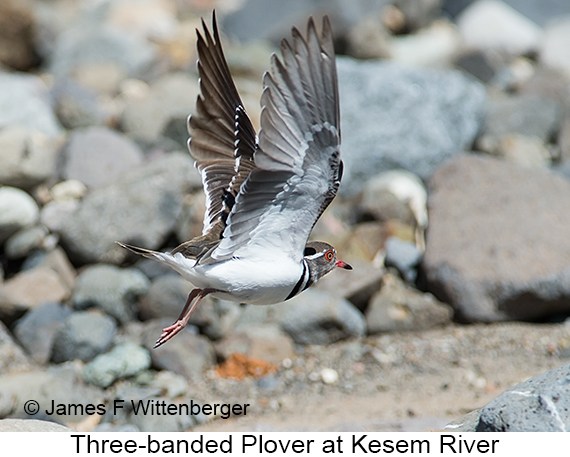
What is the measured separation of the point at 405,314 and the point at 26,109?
6.91m

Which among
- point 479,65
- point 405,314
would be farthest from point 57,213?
point 479,65

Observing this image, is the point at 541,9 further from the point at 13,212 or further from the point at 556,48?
the point at 13,212

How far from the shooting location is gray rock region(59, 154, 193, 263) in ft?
29.2

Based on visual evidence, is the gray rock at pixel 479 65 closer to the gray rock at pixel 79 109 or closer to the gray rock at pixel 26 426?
the gray rock at pixel 79 109

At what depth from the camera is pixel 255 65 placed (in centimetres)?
1384

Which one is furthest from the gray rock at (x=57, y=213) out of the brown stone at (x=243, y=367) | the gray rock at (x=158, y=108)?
the brown stone at (x=243, y=367)

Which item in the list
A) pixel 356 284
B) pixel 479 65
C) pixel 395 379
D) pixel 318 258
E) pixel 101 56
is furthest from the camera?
pixel 479 65

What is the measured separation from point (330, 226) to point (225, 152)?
456 centimetres

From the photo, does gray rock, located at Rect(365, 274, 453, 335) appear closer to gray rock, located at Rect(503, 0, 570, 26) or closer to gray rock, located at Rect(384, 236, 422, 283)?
gray rock, located at Rect(384, 236, 422, 283)

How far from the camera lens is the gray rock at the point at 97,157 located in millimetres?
9961

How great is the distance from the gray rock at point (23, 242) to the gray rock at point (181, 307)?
1652mm

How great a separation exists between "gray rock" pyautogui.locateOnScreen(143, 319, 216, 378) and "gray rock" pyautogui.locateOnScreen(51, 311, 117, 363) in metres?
0.44

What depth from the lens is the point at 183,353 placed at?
24.9ft
